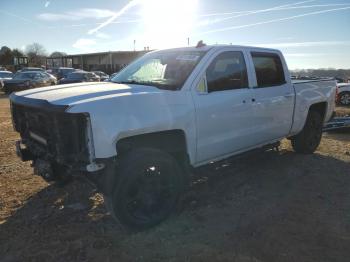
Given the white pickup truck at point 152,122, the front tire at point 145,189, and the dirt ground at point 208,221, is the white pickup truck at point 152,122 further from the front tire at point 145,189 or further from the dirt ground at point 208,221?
the dirt ground at point 208,221

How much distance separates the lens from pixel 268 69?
6.29 metres

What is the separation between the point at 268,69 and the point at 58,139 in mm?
3628

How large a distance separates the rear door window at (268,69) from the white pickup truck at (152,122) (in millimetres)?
18

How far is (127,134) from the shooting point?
13.3 ft

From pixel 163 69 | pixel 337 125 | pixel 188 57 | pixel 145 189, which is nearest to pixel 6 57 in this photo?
pixel 337 125

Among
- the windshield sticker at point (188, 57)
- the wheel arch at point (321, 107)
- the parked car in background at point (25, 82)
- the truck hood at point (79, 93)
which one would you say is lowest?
the parked car in background at point (25, 82)

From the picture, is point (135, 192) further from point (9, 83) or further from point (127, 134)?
point (9, 83)

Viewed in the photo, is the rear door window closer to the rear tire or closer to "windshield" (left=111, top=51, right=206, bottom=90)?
"windshield" (left=111, top=51, right=206, bottom=90)

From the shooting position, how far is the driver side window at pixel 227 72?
5.10 m

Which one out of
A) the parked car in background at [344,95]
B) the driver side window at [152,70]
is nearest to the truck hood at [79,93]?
the driver side window at [152,70]

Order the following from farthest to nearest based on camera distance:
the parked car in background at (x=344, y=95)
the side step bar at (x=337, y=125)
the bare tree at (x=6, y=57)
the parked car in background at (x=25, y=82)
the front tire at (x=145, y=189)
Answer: the bare tree at (x=6, y=57) < the parked car in background at (x=25, y=82) < the parked car in background at (x=344, y=95) < the side step bar at (x=337, y=125) < the front tire at (x=145, y=189)

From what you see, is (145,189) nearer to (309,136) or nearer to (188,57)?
(188,57)

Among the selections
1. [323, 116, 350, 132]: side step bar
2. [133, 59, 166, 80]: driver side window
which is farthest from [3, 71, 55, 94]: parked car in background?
[133, 59, 166, 80]: driver side window

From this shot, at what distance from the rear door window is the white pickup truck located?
0.06 ft
